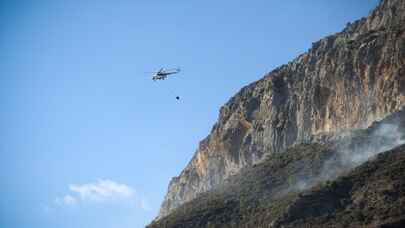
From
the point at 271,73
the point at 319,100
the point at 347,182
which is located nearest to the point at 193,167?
the point at 271,73

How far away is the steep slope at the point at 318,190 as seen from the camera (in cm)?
7694

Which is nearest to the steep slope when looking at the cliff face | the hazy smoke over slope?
the hazy smoke over slope

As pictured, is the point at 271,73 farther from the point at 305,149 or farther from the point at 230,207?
the point at 230,207

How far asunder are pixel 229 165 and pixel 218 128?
29.3 feet

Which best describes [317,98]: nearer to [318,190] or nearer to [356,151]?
[356,151]

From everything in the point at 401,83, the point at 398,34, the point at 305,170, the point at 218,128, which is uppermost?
the point at 218,128

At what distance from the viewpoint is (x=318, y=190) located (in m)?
83.8

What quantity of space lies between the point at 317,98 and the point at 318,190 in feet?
110

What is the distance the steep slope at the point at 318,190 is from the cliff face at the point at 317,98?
616 centimetres

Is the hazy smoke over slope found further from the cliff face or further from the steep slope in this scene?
the cliff face

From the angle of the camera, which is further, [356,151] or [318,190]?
[356,151]

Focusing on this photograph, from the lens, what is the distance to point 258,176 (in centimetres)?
10625

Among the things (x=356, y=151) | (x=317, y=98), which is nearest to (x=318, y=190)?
(x=356, y=151)

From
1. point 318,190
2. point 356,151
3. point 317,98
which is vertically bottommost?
point 318,190
